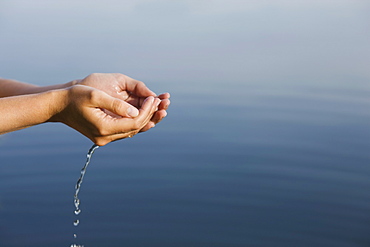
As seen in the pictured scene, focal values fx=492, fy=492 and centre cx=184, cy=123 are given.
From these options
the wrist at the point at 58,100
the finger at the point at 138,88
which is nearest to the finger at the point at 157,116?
the finger at the point at 138,88

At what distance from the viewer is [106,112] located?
258 centimetres

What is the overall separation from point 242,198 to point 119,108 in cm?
278

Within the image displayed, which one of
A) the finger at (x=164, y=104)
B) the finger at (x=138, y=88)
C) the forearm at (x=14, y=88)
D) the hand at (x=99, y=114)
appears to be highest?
the forearm at (x=14, y=88)

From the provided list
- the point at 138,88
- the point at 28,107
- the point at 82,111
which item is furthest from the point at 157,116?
the point at 28,107

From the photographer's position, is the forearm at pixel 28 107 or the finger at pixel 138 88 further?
the finger at pixel 138 88

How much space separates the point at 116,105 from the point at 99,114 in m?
0.10

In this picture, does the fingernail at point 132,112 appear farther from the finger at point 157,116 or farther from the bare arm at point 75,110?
the finger at point 157,116

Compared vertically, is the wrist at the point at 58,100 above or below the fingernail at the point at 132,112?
above

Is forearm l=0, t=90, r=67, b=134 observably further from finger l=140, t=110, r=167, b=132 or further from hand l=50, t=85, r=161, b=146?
finger l=140, t=110, r=167, b=132

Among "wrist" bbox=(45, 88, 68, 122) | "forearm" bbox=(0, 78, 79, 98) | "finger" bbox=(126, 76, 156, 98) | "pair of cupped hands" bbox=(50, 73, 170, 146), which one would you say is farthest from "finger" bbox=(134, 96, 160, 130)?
"forearm" bbox=(0, 78, 79, 98)

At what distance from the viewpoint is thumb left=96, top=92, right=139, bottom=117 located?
7.52ft

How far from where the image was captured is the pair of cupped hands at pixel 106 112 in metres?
2.30

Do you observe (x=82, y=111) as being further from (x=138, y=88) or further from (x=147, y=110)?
(x=138, y=88)

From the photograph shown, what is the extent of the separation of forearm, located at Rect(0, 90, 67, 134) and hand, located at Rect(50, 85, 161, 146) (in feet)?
0.13
